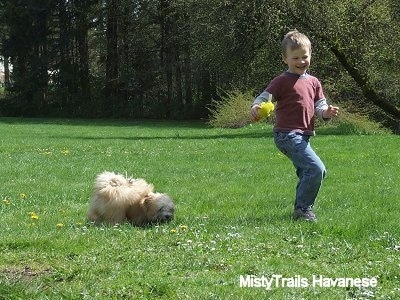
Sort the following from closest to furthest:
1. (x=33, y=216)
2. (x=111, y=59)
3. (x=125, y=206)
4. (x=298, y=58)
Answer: (x=298, y=58)
(x=125, y=206)
(x=33, y=216)
(x=111, y=59)

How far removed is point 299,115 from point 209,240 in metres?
1.86

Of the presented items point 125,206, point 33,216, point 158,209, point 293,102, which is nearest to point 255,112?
point 293,102

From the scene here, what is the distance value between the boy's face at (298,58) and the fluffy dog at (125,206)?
2008mm

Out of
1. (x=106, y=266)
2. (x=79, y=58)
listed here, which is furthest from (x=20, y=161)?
(x=79, y=58)

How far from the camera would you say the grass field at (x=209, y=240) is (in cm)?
445

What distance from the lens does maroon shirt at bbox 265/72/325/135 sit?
6926 mm

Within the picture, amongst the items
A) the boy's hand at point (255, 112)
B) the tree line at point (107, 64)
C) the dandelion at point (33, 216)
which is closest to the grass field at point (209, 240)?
the dandelion at point (33, 216)

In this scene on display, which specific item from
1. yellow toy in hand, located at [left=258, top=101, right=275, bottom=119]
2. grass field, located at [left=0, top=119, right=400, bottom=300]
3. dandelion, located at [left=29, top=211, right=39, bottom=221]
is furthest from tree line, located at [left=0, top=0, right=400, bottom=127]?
yellow toy in hand, located at [left=258, top=101, right=275, bottom=119]

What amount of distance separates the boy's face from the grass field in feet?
5.42

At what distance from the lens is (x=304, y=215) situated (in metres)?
6.93

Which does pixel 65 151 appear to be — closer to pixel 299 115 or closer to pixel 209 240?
pixel 299 115

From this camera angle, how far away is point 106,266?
16.4 feet

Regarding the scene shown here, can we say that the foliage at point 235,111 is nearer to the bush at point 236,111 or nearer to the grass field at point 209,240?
the bush at point 236,111

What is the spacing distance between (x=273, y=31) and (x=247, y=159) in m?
10.5
